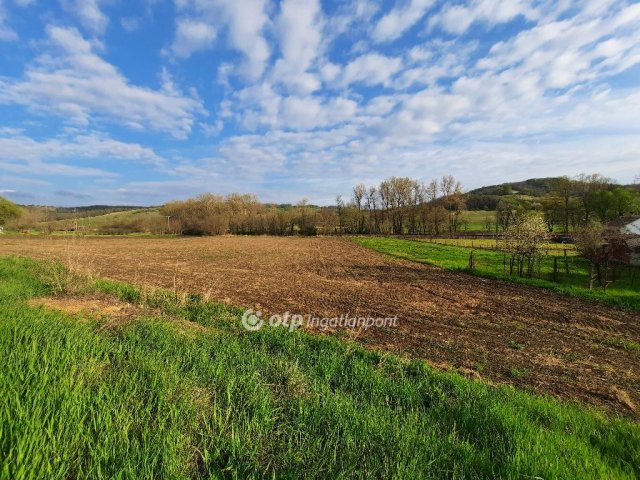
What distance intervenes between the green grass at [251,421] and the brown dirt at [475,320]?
256 centimetres

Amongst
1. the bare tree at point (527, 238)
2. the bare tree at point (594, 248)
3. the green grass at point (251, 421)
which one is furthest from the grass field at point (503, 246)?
the green grass at point (251, 421)

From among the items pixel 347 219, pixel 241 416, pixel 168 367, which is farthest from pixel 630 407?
pixel 347 219

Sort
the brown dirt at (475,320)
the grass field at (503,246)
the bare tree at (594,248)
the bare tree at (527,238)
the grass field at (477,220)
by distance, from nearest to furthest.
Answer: the brown dirt at (475,320) < the bare tree at (594,248) < the bare tree at (527,238) < the grass field at (503,246) < the grass field at (477,220)

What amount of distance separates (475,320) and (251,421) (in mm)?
13091

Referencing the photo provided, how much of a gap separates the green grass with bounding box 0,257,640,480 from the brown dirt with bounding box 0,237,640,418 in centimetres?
256

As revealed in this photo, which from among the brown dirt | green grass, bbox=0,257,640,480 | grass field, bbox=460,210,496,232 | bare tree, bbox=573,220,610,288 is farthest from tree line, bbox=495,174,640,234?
green grass, bbox=0,257,640,480

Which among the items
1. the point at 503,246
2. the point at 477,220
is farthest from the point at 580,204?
the point at 503,246

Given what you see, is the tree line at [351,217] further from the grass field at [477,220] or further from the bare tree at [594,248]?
the bare tree at [594,248]

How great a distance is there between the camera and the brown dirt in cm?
870

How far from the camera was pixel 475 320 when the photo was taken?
14109mm

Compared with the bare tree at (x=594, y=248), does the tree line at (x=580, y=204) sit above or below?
above

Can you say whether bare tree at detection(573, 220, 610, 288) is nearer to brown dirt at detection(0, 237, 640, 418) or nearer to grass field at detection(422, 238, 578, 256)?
grass field at detection(422, 238, 578, 256)

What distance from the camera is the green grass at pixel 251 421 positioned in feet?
9.04

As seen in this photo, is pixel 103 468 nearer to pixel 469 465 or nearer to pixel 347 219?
pixel 469 465
